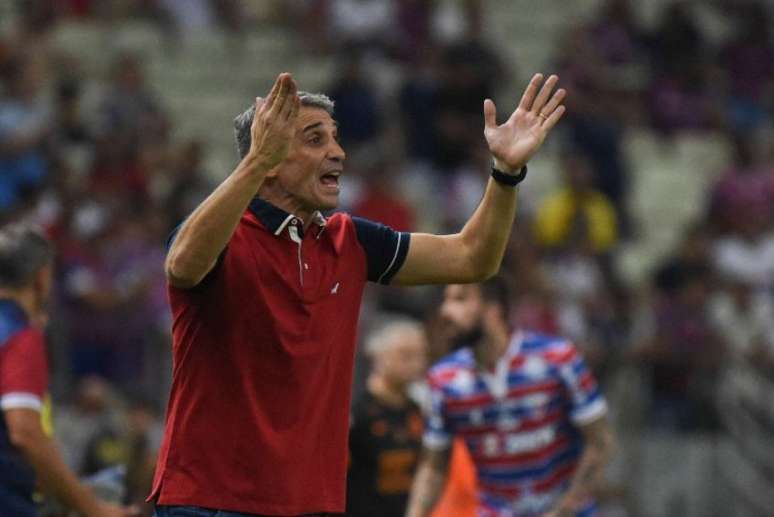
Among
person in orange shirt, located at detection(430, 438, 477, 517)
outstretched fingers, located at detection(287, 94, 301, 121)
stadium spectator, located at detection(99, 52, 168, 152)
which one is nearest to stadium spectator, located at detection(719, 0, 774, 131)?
stadium spectator, located at detection(99, 52, 168, 152)

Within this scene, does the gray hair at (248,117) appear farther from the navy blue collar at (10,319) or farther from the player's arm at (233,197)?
the navy blue collar at (10,319)

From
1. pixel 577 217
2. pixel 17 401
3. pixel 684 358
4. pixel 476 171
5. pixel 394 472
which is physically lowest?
pixel 684 358

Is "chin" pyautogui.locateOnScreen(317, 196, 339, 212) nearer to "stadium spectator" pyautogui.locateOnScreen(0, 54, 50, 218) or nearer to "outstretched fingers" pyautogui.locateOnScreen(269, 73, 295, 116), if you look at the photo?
"outstretched fingers" pyautogui.locateOnScreen(269, 73, 295, 116)

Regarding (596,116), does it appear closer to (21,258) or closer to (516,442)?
(516,442)

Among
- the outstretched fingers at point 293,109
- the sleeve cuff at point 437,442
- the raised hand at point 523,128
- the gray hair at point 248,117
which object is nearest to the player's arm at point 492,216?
the raised hand at point 523,128

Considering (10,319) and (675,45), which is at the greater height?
(10,319)

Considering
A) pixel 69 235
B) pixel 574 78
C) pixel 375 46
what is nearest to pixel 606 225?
pixel 574 78

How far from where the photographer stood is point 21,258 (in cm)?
722

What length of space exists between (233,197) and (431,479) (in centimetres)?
381

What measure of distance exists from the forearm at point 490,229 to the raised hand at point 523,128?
9 centimetres

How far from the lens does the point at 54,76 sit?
51.2ft

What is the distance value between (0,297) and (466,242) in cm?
226

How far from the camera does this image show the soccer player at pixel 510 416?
331 inches

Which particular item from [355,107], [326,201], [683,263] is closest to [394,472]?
[326,201]
